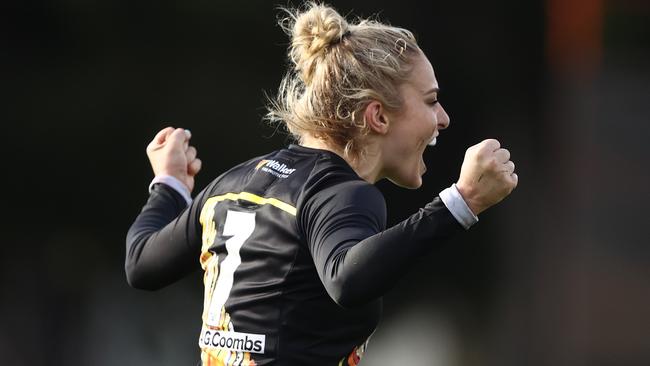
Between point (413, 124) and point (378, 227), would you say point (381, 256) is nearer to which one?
point (378, 227)

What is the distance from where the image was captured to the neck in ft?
9.92

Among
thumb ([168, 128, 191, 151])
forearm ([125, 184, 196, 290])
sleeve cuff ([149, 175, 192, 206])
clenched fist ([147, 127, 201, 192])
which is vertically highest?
thumb ([168, 128, 191, 151])

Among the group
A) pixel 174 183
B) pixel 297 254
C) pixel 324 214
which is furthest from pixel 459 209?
pixel 174 183

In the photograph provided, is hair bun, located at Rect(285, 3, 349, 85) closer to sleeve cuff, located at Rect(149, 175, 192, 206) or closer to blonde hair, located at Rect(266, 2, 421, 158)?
blonde hair, located at Rect(266, 2, 421, 158)

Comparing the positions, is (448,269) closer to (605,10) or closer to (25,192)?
(605,10)

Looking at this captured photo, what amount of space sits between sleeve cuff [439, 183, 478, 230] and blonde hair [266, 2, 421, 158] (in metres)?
0.50

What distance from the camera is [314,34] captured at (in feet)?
10.1

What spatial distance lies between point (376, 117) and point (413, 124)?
A: 4.7 inches

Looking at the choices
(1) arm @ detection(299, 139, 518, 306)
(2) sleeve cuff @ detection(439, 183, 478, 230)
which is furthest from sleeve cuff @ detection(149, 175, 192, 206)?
(2) sleeve cuff @ detection(439, 183, 478, 230)

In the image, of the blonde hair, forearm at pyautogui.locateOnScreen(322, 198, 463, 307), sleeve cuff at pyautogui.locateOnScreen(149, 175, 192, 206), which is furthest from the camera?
sleeve cuff at pyautogui.locateOnScreen(149, 175, 192, 206)

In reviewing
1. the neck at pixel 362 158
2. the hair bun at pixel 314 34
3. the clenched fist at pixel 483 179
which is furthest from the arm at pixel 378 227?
the hair bun at pixel 314 34

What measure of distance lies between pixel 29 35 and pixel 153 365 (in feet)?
7.86

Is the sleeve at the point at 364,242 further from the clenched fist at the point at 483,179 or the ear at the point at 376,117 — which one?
the ear at the point at 376,117

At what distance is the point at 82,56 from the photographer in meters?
7.36
